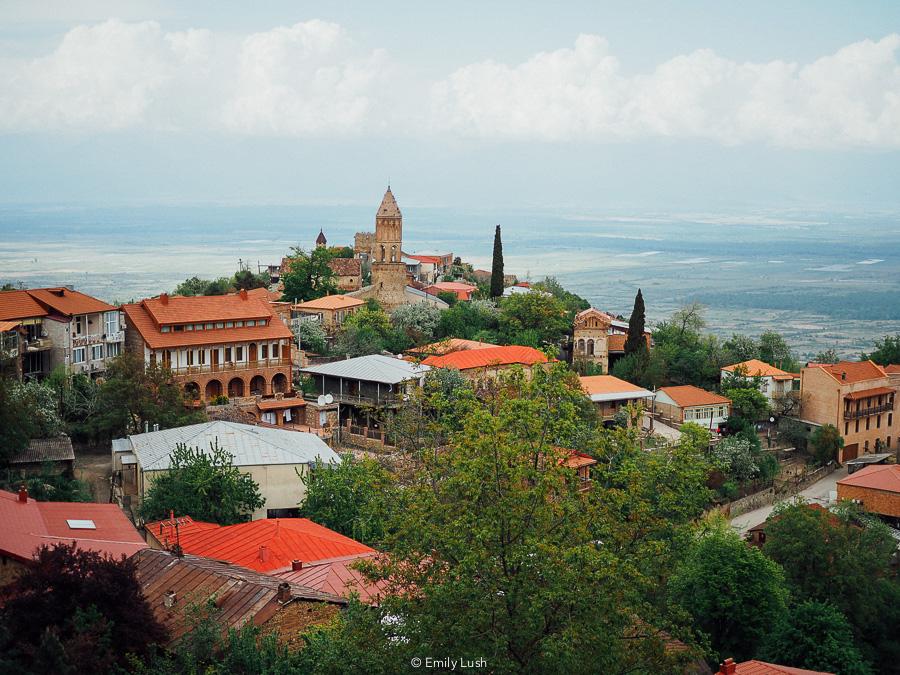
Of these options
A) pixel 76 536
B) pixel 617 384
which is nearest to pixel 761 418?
pixel 617 384

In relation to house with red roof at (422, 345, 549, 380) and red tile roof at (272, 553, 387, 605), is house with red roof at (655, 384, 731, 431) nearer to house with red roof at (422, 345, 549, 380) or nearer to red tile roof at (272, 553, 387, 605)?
house with red roof at (422, 345, 549, 380)

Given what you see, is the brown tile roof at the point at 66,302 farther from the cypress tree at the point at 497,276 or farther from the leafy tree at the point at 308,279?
the cypress tree at the point at 497,276

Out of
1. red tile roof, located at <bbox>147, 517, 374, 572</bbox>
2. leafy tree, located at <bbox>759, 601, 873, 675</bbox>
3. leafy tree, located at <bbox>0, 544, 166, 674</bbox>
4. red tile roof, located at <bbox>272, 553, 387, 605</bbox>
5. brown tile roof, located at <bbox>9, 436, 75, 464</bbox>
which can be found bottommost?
leafy tree, located at <bbox>759, 601, 873, 675</bbox>

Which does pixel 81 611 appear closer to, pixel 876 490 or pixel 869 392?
pixel 876 490

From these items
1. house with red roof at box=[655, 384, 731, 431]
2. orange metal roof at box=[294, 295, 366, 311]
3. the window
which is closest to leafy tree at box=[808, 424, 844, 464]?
house with red roof at box=[655, 384, 731, 431]

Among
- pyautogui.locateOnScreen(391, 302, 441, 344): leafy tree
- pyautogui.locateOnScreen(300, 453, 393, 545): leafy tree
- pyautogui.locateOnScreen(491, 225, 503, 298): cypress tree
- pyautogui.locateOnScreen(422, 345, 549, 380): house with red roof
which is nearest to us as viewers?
pyautogui.locateOnScreen(300, 453, 393, 545): leafy tree

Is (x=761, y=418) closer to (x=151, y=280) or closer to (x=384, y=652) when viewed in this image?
(x=384, y=652)
